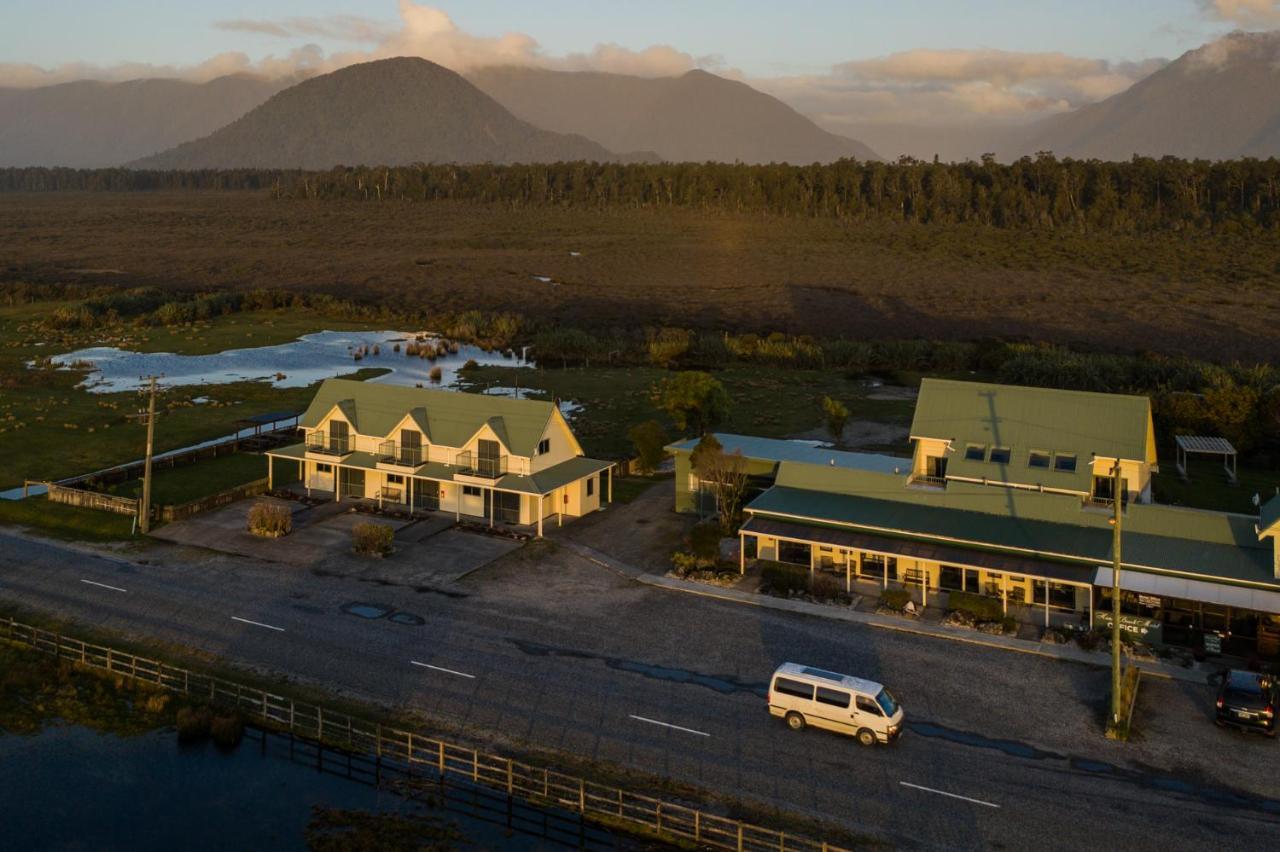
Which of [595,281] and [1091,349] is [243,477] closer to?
[1091,349]

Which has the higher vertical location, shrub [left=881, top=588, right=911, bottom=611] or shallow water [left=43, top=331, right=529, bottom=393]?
shallow water [left=43, top=331, right=529, bottom=393]

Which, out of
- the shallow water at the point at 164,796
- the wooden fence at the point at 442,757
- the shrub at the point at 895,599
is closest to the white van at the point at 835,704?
the wooden fence at the point at 442,757

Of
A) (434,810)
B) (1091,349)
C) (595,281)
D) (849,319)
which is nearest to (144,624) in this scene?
(434,810)

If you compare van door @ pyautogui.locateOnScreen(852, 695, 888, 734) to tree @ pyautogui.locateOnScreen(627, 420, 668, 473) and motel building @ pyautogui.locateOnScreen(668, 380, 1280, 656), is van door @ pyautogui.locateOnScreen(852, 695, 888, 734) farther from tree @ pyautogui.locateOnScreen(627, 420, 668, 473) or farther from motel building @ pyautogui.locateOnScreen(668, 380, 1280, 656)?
tree @ pyautogui.locateOnScreen(627, 420, 668, 473)

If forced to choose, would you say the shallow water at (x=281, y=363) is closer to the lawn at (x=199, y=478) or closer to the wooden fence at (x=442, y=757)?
the lawn at (x=199, y=478)

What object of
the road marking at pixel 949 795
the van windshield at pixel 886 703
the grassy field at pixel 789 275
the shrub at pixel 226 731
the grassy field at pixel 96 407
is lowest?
the shrub at pixel 226 731

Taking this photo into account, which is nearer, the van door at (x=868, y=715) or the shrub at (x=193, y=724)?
the van door at (x=868, y=715)

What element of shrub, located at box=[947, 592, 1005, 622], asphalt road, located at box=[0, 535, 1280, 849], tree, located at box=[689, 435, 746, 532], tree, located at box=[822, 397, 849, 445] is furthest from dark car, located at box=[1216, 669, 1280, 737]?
tree, located at box=[822, 397, 849, 445]
